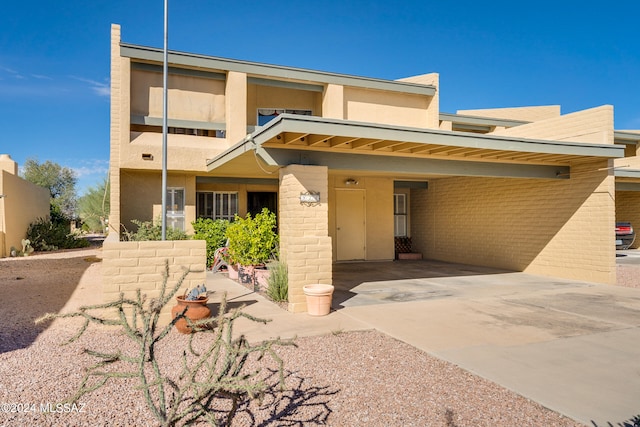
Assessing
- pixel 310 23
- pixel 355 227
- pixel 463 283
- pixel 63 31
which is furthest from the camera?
pixel 310 23

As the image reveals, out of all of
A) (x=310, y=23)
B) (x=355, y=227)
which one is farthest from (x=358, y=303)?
(x=310, y=23)

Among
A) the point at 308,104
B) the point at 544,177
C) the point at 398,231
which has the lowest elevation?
the point at 398,231

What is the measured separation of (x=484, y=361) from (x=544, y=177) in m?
8.15

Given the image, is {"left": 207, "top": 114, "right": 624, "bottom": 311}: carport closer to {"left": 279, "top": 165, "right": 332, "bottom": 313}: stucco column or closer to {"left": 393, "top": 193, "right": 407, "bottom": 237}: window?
{"left": 279, "top": 165, "right": 332, "bottom": 313}: stucco column

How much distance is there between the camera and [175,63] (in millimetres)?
12914

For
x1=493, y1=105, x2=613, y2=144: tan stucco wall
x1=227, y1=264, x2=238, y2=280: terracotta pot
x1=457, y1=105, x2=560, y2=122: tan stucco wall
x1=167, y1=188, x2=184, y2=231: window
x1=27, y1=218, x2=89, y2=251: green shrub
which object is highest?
x1=457, y1=105, x2=560, y2=122: tan stucco wall

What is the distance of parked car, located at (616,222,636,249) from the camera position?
20.2 metres

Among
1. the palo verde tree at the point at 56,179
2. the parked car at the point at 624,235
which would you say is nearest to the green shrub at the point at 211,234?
the parked car at the point at 624,235

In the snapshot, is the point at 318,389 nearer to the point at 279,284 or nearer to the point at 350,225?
the point at 279,284

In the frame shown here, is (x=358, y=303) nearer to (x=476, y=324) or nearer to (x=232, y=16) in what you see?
(x=476, y=324)

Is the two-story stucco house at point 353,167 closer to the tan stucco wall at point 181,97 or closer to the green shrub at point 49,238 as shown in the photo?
the tan stucco wall at point 181,97

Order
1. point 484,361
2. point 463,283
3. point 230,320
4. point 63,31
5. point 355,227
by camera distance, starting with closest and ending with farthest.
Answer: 1. point 230,320
2. point 484,361
3. point 463,283
4. point 63,31
5. point 355,227

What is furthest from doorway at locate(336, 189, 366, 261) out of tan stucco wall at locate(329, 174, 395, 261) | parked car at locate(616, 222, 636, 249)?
parked car at locate(616, 222, 636, 249)

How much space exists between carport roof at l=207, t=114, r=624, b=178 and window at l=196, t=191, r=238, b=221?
3766 mm
